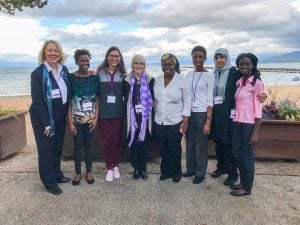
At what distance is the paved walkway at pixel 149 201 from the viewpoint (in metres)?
3.59

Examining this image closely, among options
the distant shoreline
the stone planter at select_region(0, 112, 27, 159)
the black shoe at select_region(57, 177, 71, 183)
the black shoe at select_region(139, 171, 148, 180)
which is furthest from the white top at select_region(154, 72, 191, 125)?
the distant shoreline

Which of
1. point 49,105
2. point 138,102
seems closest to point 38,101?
point 49,105

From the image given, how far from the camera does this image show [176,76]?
444 centimetres

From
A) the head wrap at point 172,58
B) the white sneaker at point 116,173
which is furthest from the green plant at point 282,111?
the white sneaker at point 116,173

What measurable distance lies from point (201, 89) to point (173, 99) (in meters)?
0.36

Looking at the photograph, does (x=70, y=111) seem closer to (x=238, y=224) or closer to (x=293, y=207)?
(x=238, y=224)

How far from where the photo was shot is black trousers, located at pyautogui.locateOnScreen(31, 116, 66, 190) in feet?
13.7

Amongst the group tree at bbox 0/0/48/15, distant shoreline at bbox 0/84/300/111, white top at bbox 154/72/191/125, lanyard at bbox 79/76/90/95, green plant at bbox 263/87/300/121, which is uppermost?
tree at bbox 0/0/48/15

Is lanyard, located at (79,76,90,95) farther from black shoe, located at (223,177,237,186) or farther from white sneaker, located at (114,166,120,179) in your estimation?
black shoe, located at (223,177,237,186)

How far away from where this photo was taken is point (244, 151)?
4.05 meters

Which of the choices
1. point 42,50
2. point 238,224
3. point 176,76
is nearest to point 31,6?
point 42,50

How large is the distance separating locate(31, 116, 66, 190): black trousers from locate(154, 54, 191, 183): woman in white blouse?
1195 mm

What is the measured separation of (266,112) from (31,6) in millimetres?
4844

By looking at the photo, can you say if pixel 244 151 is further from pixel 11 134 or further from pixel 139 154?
pixel 11 134
